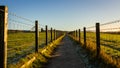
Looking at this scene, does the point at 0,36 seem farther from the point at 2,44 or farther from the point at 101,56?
the point at 101,56

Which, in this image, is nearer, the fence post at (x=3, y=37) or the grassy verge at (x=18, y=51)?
the fence post at (x=3, y=37)

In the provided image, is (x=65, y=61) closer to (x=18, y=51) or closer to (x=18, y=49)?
(x=18, y=51)

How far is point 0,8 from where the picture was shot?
22.6ft

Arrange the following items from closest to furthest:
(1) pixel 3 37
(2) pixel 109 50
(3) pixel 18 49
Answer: (1) pixel 3 37, (2) pixel 109 50, (3) pixel 18 49

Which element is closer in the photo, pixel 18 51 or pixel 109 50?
pixel 18 51

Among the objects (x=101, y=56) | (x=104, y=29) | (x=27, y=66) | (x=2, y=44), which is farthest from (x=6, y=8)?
Result: (x=104, y=29)

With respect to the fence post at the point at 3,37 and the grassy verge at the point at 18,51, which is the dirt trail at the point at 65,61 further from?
the fence post at the point at 3,37

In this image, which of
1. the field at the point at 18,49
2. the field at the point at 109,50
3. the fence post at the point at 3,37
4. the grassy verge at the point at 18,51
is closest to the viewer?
the fence post at the point at 3,37

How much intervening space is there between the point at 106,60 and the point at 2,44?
4.38 m

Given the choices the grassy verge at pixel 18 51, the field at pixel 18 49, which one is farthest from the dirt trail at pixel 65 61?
the field at pixel 18 49

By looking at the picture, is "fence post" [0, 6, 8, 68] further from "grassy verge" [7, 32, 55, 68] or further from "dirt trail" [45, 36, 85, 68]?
"dirt trail" [45, 36, 85, 68]

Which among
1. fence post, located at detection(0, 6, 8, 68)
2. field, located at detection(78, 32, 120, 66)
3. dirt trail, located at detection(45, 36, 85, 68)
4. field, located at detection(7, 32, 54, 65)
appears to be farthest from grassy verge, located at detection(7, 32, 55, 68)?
field, located at detection(78, 32, 120, 66)

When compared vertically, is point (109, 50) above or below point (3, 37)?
below

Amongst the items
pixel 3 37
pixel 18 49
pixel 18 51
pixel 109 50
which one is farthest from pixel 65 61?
pixel 18 49
